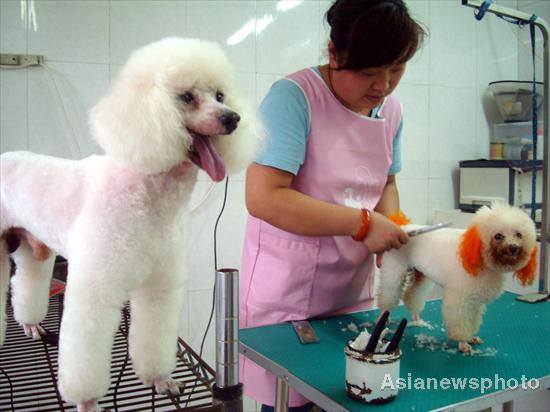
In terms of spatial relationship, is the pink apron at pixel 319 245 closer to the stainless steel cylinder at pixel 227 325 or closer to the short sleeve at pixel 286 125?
the short sleeve at pixel 286 125

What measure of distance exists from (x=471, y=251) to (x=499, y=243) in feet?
0.16

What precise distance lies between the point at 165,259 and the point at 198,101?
20 centimetres

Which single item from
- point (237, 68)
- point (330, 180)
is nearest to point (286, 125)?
point (330, 180)

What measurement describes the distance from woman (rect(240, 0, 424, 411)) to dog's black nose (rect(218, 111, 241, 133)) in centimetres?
37

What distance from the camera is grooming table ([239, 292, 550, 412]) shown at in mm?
723

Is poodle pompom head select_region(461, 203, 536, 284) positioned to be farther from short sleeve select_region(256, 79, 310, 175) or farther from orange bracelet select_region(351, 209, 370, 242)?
short sleeve select_region(256, 79, 310, 175)

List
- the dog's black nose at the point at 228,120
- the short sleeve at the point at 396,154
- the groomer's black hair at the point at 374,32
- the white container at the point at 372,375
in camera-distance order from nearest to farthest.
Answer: the dog's black nose at the point at 228,120 < the white container at the point at 372,375 < the groomer's black hair at the point at 374,32 < the short sleeve at the point at 396,154

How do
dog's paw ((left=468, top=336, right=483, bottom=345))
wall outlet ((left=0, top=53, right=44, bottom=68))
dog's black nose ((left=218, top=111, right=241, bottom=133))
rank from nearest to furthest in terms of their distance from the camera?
dog's black nose ((left=218, top=111, right=241, bottom=133)), dog's paw ((left=468, top=336, right=483, bottom=345)), wall outlet ((left=0, top=53, right=44, bottom=68))

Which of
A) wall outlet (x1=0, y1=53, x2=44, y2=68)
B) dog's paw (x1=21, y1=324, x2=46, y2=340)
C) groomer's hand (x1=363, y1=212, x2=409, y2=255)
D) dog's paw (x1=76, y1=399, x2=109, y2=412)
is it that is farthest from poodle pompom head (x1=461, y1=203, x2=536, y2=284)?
wall outlet (x1=0, y1=53, x2=44, y2=68)

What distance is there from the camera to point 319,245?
41.1 inches

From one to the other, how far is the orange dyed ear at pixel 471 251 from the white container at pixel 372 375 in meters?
0.27

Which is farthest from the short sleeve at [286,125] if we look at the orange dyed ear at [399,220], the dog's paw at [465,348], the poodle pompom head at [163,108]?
the dog's paw at [465,348]

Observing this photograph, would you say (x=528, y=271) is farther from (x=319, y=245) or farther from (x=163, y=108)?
(x=163, y=108)

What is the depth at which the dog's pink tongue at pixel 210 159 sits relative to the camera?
1.77ft
